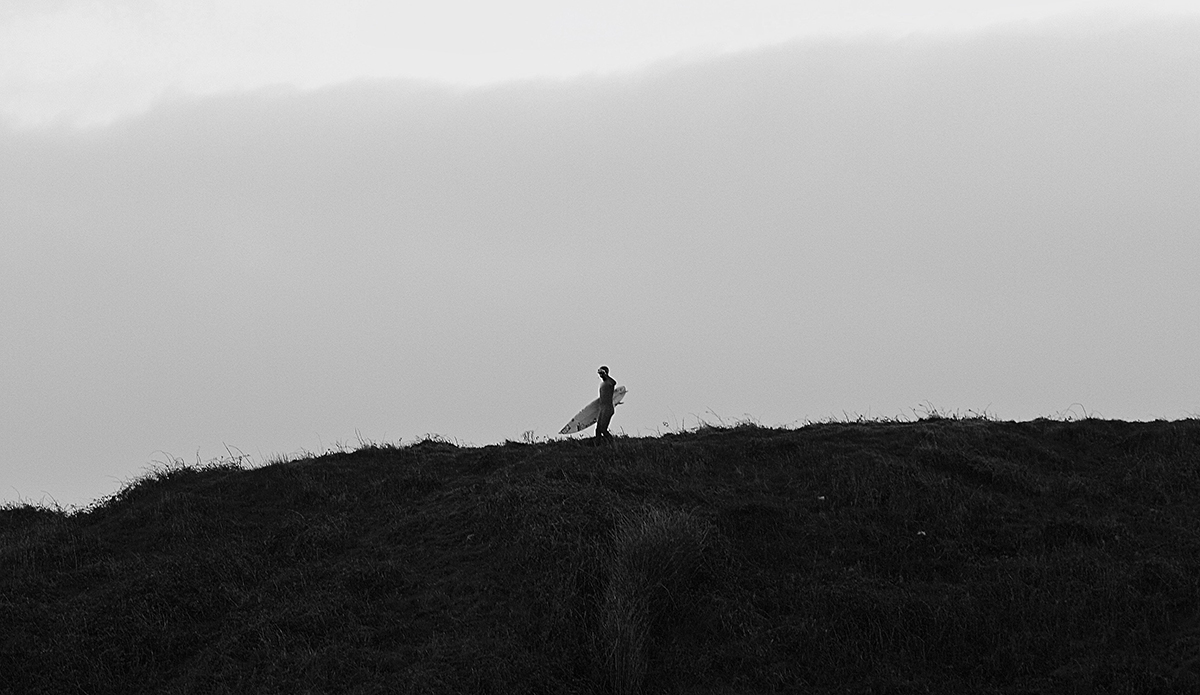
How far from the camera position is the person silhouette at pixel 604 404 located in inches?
893

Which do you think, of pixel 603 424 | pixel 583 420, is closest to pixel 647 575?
pixel 603 424

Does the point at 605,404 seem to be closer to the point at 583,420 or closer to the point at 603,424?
the point at 603,424

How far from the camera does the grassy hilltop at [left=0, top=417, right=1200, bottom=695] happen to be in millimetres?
14766

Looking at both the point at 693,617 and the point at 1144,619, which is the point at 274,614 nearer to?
the point at 693,617

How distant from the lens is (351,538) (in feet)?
61.8

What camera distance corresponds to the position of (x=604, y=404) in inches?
894

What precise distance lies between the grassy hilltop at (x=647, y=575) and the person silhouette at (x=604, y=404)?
97 centimetres

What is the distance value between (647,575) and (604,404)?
7.10 meters

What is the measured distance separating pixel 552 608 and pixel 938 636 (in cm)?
554

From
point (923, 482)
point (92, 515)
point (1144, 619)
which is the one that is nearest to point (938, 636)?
point (1144, 619)

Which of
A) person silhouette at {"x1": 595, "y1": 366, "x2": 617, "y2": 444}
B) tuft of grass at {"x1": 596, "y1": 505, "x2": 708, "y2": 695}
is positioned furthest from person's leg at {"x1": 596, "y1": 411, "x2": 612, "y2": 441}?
tuft of grass at {"x1": 596, "y1": 505, "x2": 708, "y2": 695}

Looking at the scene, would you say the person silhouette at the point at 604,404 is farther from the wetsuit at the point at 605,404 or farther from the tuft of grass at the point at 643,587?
the tuft of grass at the point at 643,587

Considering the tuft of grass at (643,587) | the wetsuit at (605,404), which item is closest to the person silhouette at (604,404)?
the wetsuit at (605,404)

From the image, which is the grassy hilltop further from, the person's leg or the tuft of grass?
the person's leg
